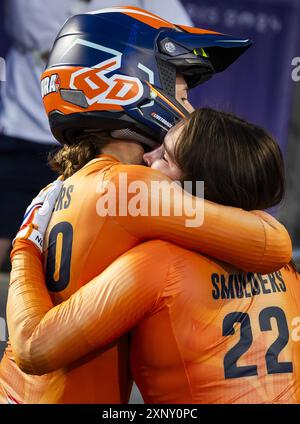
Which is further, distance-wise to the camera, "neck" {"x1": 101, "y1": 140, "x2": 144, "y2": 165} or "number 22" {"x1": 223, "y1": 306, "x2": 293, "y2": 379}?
"neck" {"x1": 101, "y1": 140, "x2": 144, "y2": 165}

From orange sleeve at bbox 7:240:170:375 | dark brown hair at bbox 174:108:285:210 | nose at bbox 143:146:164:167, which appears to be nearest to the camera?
orange sleeve at bbox 7:240:170:375

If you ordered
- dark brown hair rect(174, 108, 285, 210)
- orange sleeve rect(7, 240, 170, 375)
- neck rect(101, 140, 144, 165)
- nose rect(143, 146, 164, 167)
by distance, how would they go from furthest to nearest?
neck rect(101, 140, 144, 165) < nose rect(143, 146, 164, 167) < dark brown hair rect(174, 108, 285, 210) < orange sleeve rect(7, 240, 170, 375)

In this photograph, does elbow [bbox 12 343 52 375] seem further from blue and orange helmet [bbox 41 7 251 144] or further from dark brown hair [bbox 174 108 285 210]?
blue and orange helmet [bbox 41 7 251 144]

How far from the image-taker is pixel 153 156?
2939 mm

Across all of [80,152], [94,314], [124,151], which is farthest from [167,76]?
[94,314]

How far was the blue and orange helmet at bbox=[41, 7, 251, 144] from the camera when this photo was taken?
301 cm

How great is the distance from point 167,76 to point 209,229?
0.72 m

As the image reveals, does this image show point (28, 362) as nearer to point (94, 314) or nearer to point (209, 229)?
point (94, 314)

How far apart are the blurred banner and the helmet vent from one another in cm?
317

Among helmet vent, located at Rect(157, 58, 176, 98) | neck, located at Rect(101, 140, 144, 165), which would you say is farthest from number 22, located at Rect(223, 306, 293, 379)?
helmet vent, located at Rect(157, 58, 176, 98)

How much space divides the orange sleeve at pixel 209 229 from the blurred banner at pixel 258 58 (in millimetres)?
3663

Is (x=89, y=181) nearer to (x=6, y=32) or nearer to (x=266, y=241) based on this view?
(x=266, y=241)

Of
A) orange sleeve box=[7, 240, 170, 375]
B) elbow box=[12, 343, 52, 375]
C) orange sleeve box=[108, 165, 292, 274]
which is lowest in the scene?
elbow box=[12, 343, 52, 375]

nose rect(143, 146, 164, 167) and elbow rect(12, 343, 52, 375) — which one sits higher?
nose rect(143, 146, 164, 167)
